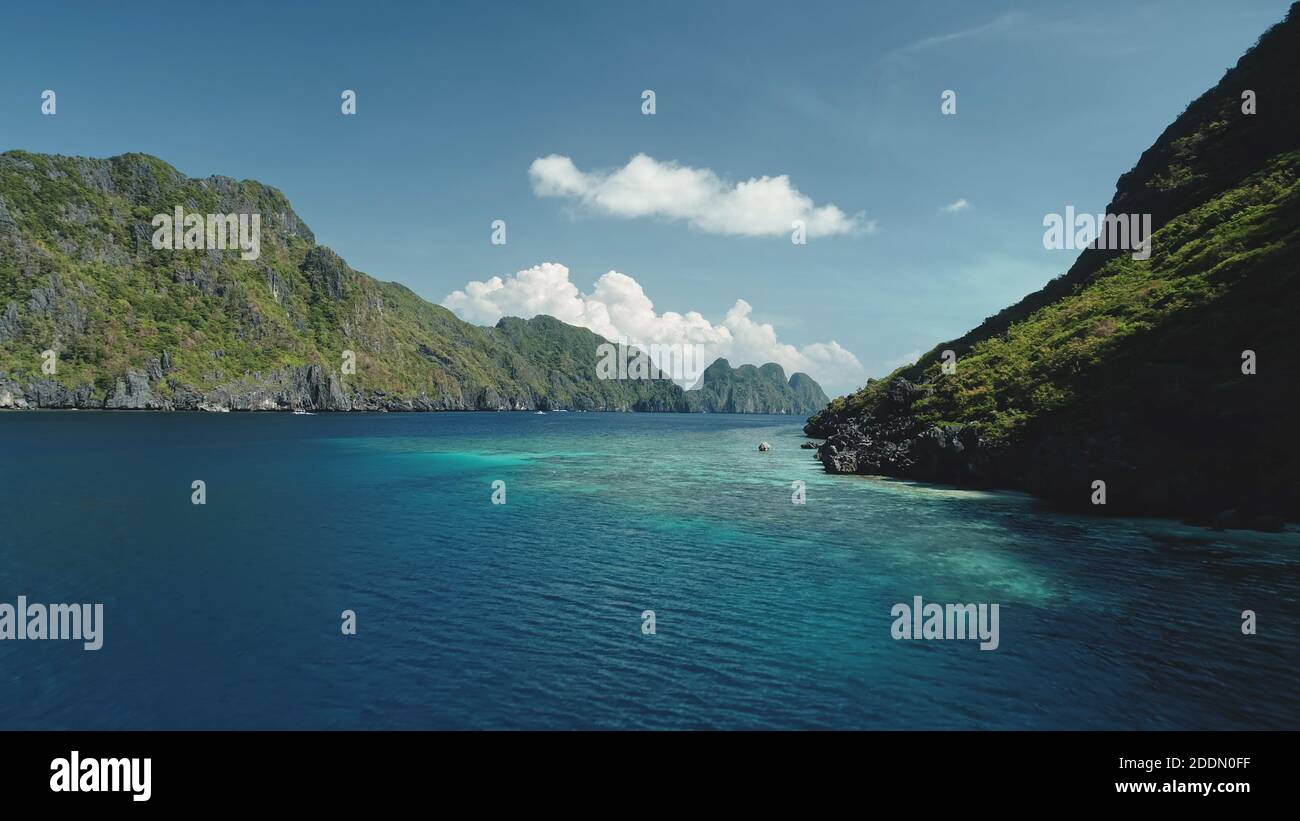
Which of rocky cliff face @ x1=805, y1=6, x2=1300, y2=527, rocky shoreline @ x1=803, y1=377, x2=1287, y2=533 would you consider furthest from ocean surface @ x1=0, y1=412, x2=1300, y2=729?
rocky cliff face @ x1=805, y1=6, x2=1300, y2=527

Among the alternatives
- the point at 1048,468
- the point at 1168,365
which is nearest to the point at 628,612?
the point at 1048,468

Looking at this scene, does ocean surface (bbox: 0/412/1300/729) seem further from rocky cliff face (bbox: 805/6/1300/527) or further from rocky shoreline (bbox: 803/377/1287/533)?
rocky cliff face (bbox: 805/6/1300/527)

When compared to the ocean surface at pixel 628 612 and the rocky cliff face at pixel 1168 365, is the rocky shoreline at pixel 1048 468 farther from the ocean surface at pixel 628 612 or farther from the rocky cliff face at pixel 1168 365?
the ocean surface at pixel 628 612

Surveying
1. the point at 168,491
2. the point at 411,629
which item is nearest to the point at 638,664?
the point at 411,629

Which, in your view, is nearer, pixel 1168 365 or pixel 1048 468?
pixel 1168 365

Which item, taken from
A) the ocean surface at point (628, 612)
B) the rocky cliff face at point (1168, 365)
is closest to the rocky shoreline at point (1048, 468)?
the rocky cliff face at point (1168, 365)

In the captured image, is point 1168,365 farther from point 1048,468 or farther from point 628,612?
point 628,612
